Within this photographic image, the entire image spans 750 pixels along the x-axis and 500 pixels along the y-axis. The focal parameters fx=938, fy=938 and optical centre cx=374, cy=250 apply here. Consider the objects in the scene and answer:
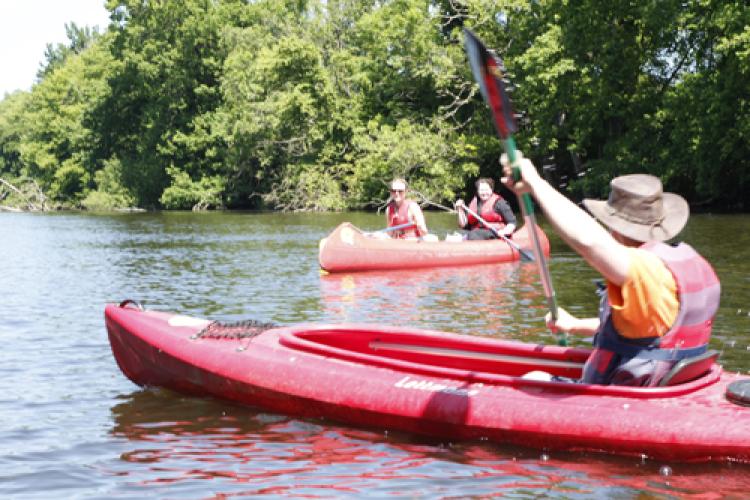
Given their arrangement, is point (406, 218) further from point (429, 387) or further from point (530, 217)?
point (530, 217)

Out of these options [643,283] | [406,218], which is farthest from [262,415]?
[406,218]

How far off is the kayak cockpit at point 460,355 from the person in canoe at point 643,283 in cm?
19

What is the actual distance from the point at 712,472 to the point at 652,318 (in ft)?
2.84

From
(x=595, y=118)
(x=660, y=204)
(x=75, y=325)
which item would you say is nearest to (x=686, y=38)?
(x=595, y=118)

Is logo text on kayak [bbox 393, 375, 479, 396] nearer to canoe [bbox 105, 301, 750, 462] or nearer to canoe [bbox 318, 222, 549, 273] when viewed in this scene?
canoe [bbox 105, 301, 750, 462]

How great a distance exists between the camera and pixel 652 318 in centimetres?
434

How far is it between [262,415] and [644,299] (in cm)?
270

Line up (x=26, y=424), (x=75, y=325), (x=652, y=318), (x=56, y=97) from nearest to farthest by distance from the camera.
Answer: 1. (x=652, y=318)
2. (x=26, y=424)
3. (x=75, y=325)
4. (x=56, y=97)

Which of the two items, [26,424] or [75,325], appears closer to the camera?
[26,424]

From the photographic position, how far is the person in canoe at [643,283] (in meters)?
4.00

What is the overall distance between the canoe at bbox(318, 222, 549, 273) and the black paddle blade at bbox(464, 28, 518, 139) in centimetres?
912

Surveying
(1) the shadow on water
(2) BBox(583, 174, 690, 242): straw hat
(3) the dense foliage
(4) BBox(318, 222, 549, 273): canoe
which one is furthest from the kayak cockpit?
(3) the dense foliage

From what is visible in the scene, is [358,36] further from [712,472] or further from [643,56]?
[712,472]

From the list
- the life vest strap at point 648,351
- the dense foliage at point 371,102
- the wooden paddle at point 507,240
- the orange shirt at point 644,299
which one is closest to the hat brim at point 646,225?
the orange shirt at point 644,299
